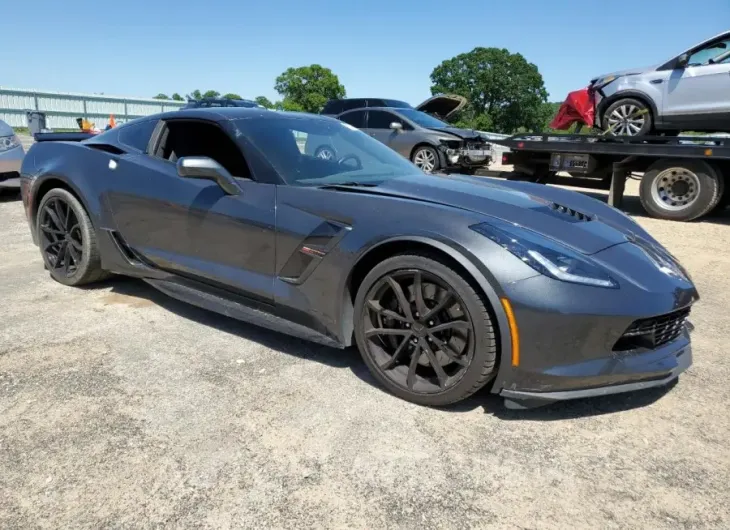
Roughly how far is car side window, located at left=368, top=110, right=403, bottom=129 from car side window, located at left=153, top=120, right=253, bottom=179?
8442 mm

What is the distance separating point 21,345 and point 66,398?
800 mm

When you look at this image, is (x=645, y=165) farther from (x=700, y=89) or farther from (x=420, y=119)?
(x=420, y=119)

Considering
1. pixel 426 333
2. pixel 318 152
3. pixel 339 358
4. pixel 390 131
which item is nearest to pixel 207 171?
pixel 318 152

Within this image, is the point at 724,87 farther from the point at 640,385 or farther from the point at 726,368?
the point at 640,385

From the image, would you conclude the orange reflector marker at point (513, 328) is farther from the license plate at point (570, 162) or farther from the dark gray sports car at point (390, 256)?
the license plate at point (570, 162)

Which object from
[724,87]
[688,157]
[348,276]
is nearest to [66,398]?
[348,276]

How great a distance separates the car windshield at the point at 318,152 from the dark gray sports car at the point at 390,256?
0.5 inches

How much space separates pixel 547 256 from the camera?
7.27 ft

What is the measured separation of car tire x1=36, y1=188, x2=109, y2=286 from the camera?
376 centimetres

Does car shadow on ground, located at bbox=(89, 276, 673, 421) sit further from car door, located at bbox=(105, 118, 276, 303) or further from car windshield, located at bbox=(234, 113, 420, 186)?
car windshield, located at bbox=(234, 113, 420, 186)

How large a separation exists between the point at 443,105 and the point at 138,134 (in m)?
11.7

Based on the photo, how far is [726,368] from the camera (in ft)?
9.58

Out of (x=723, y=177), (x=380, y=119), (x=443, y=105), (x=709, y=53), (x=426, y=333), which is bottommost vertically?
(x=426, y=333)

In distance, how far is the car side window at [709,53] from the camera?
303 inches
